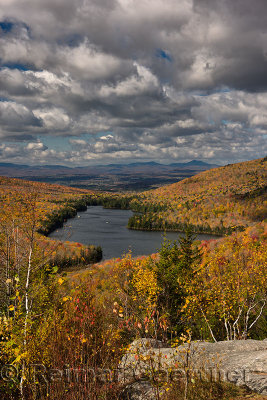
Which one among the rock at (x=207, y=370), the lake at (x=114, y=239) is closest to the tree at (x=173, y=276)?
the rock at (x=207, y=370)

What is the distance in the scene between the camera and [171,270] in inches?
939

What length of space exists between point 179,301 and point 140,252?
9542 cm

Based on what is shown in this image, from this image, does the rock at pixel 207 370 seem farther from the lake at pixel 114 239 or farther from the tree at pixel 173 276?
the lake at pixel 114 239

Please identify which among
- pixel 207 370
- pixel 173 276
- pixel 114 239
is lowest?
pixel 114 239

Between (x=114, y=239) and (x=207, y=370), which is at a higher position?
(x=207, y=370)

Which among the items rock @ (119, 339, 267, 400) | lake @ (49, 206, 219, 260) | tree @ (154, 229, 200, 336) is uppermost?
rock @ (119, 339, 267, 400)

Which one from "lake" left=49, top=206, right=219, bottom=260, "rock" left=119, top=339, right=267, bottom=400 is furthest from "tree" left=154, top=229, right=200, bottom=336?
"lake" left=49, top=206, right=219, bottom=260

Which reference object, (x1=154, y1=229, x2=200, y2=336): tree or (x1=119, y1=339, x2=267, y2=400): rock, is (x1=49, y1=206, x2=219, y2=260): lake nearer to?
(x1=154, y1=229, x2=200, y2=336): tree

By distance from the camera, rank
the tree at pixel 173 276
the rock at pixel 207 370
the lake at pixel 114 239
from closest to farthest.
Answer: the rock at pixel 207 370 → the tree at pixel 173 276 → the lake at pixel 114 239

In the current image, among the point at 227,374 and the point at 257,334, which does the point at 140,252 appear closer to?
the point at 257,334

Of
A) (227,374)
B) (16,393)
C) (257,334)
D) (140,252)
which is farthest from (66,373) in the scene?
(140,252)

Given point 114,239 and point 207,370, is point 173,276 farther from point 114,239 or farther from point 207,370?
point 114,239

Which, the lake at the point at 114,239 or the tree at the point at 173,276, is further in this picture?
the lake at the point at 114,239

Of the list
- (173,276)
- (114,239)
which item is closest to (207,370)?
(173,276)
